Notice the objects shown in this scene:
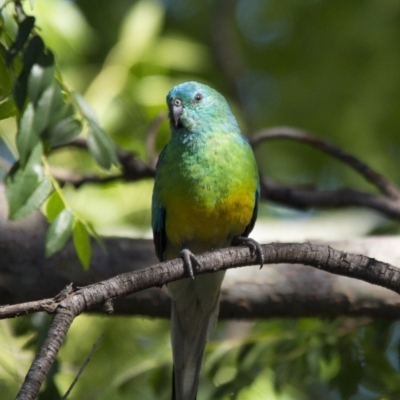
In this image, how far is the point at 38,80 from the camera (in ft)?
13.1

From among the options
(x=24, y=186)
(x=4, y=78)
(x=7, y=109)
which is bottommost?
(x=24, y=186)

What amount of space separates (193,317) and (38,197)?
189cm

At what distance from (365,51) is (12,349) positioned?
6.11m

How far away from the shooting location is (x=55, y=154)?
7.56 metres

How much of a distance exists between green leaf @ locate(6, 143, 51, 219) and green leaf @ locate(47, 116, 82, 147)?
0.09 metres

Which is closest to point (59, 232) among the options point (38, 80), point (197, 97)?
point (38, 80)

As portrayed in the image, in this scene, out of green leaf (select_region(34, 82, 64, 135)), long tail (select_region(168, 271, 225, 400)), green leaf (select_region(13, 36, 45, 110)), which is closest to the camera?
green leaf (select_region(13, 36, 45, 110))

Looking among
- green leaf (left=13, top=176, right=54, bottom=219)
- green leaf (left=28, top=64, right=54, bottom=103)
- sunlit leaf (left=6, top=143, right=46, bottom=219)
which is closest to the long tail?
green leaf (left=13, top=176, right=54, bottom=219)

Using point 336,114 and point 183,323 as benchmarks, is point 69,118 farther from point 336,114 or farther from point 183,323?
point 336,114

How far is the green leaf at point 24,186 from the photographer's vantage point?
162 inches

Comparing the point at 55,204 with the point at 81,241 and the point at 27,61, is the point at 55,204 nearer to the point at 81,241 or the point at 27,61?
the point at 81,241

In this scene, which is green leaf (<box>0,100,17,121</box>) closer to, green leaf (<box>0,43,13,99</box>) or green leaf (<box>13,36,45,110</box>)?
green leaf (<box>0,43,13,99</box>)

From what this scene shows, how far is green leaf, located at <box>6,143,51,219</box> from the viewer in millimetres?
4121

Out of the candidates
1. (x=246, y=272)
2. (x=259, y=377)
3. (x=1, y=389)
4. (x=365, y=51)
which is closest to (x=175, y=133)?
(x=246, y=272)
